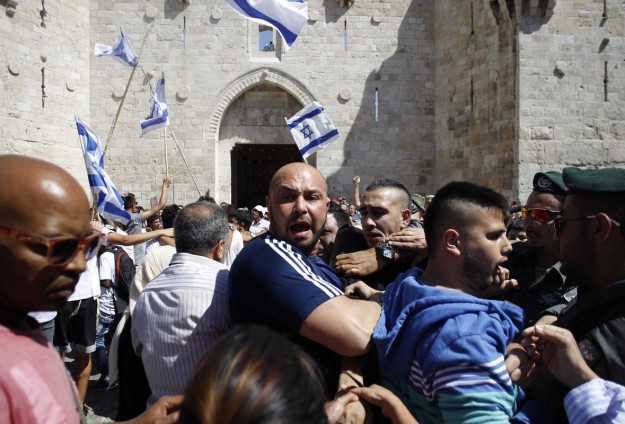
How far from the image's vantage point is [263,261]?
185 cm

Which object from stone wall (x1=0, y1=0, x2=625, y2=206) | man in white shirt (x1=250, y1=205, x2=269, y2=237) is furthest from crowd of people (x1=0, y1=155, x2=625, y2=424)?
stone wall (x1=0, y1=0, x2=625, y2=206)

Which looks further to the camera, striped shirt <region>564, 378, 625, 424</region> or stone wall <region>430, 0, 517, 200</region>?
stone wall <region>430, 0, 517, 200</region>

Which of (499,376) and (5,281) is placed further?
(499,376)

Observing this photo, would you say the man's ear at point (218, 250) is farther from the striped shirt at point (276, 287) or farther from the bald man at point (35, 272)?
the bald man at point (35, 272)

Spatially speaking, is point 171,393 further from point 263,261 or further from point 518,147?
point 518,147

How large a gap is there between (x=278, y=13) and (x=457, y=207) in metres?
5.28

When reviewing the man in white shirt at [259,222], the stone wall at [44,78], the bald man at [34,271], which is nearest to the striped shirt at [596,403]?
the bald man at [34,271]

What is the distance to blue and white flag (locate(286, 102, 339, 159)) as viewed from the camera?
8406 millimetres

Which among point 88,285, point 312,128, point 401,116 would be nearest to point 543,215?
point 88,285

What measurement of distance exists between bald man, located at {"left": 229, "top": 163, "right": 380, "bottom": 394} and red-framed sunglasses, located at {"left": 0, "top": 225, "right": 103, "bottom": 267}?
0.61 m

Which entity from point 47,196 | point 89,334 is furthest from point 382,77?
point 47,196

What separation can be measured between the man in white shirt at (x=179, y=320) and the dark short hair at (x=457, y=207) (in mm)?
890

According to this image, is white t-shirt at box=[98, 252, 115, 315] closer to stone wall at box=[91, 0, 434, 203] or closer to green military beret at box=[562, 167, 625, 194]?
green military beret at box=[562, 167, 625, 194]

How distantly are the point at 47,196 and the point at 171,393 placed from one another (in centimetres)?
131
